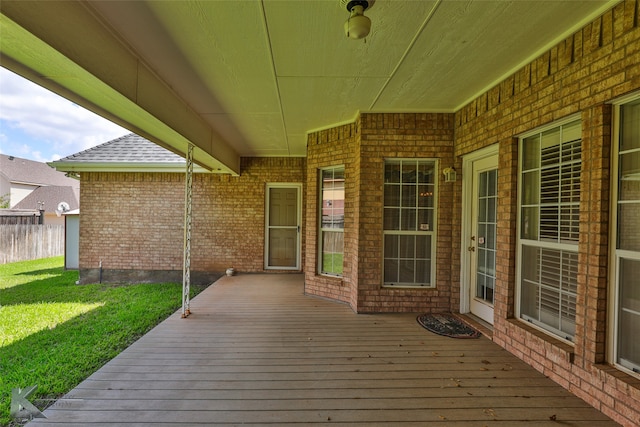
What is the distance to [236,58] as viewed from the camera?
2.63 meters

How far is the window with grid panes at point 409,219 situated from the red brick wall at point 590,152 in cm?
139

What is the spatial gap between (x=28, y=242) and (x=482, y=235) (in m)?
13.9

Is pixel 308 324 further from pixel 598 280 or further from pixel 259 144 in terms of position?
pixel 259 144

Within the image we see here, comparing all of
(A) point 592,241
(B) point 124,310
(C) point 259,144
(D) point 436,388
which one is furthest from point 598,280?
(B) point 124,310

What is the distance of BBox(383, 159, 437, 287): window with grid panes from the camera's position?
4.11 m

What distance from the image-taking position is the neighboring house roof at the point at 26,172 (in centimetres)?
1862

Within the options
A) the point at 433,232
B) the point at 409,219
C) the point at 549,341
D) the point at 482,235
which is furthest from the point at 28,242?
the point at 549,341

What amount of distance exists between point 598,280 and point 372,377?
1928 mm

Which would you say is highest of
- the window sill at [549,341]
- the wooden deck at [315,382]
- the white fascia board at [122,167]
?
the white fascia board at [122,167]

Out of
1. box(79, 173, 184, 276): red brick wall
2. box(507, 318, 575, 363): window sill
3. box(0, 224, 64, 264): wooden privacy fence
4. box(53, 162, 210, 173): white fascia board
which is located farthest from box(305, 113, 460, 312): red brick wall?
box(0, 224, 64, 264): wooden privacy fence

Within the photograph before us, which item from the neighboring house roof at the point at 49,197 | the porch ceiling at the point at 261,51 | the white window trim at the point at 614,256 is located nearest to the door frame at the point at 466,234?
the porch ceiling at the point at 261,51

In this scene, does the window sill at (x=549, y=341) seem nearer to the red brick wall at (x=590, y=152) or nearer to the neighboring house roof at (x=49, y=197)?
the red brick wall at (x=590, y=152)

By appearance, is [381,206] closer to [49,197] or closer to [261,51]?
[261,51]

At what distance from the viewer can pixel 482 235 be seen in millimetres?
3656
